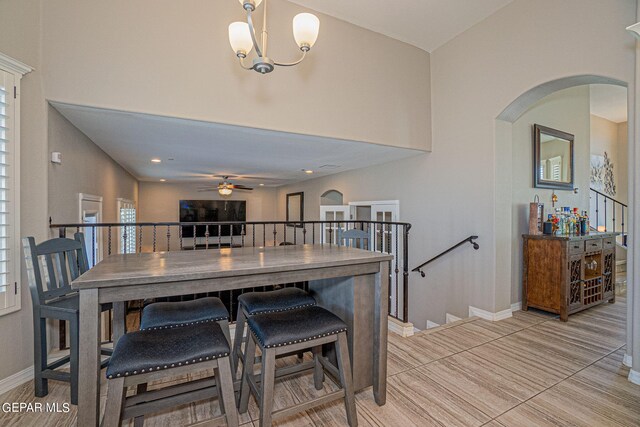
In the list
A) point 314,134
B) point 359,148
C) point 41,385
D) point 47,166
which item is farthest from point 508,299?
point 47,166

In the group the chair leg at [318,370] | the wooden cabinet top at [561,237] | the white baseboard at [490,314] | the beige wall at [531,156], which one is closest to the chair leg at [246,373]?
the chair leg at [318,370]

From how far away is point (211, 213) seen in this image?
9289mm

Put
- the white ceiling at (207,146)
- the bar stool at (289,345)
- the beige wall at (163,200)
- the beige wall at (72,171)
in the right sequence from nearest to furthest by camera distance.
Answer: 1. the bar stool at (289,345)
2. the beige wall at (72,171)
3. the white ceiling at (207,146)
4. the beige wall at (163,200)

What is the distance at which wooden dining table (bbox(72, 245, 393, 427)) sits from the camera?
123 cm

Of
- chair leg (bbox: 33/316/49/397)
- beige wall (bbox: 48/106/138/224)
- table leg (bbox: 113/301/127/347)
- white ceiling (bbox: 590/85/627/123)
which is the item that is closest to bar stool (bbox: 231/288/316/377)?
table leg (bbox: 113/301/127/347)

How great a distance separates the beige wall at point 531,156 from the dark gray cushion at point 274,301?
9.99ft

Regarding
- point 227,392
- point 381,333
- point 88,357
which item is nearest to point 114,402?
point 88,357

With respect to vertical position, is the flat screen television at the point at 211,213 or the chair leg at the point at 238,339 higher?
the flat screen television at the point at 211,213

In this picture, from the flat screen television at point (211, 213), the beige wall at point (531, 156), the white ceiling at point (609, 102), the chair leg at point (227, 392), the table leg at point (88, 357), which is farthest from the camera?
the flat screen television at point (211, 213)

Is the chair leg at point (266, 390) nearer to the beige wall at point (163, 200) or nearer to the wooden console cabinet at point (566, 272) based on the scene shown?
the wooden console cabinet at point (566, 272)

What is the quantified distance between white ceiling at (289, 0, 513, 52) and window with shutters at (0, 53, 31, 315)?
8.59ft

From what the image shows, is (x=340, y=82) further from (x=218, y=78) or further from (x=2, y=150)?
(x=2, y=150)

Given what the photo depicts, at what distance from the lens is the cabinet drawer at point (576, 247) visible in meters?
3.33

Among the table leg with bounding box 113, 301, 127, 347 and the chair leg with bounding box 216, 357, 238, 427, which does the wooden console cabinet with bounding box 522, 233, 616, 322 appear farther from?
the table leg with bounding box 113, 301, 127, 347
